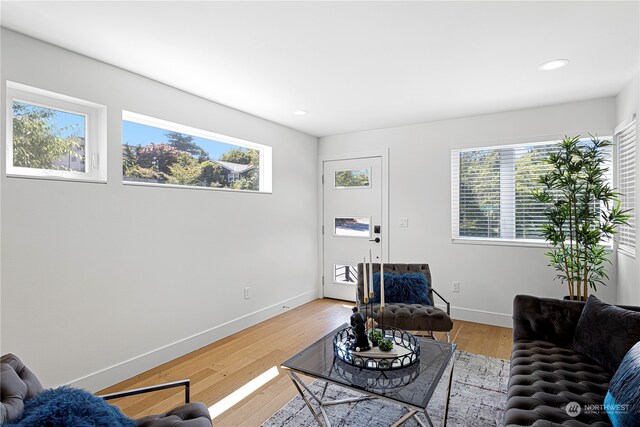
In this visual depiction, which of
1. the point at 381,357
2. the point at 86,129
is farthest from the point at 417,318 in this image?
the point at 86,129

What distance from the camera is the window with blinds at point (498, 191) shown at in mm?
3730

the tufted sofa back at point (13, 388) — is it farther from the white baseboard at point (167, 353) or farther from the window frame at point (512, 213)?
the window frame at point (512, 213)

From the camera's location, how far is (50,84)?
2242 mm

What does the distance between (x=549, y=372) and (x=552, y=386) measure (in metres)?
0.18

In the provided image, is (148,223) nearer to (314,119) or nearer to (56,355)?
(56,355)

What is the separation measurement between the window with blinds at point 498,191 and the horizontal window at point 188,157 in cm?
238

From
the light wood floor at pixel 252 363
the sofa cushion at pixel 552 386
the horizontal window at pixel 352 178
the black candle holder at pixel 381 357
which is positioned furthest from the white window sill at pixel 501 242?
the black candle holder at pixel 381 357

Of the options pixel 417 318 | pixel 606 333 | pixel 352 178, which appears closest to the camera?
pixel 606 333

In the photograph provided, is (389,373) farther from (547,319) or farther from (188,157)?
(188,157)

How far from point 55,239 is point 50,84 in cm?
103

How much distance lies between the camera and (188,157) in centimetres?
336

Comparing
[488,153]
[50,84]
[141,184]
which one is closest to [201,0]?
[50,84]

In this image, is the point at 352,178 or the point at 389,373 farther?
the point at 352,178

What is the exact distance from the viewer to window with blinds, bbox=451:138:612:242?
3730 millimetres
